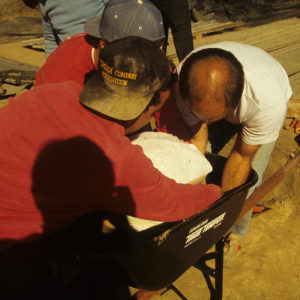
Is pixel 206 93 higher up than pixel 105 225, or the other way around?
pixel 206 93

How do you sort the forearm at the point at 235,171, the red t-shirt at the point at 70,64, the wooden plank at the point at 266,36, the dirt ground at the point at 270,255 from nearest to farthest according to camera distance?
the forearm at the point at 235,171
the red t-shirt at the point at 70,64
the dirt ground at the point at 270,255
the wooden plank at the point at 266,36

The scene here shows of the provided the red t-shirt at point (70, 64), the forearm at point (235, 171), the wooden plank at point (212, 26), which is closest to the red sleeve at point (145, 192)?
the forearm at point (235, 171)

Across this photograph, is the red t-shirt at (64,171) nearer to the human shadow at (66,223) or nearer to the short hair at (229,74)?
the human shadow at (66,223)

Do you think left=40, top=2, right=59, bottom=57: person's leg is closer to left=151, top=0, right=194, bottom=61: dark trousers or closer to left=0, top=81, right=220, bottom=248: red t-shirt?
left=151, top=0, right=194, bottom=61: dark trousers

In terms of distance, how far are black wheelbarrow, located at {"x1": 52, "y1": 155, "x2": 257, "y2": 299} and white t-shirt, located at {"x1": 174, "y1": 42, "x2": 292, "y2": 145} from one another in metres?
0.33

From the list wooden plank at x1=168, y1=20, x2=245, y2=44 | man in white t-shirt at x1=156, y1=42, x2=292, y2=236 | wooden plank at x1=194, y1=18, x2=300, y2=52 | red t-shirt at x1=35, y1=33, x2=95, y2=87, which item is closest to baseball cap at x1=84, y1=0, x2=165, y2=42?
red t-shirt at x1=35, y1=33, x2=95, y2=87

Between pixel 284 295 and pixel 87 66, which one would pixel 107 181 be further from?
pixel 284 295

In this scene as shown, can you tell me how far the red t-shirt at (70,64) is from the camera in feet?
6.51

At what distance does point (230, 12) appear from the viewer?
8281 millimetres

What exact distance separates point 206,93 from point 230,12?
7.74 m

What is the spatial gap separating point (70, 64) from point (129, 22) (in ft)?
1.61

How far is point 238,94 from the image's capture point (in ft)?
5.57

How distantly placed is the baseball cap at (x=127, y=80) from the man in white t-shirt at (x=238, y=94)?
36 centimetres

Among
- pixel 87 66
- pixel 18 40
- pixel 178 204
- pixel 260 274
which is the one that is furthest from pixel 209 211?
pixel 18 40
